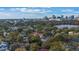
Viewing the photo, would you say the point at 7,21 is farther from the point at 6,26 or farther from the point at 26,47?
the point at 26,47

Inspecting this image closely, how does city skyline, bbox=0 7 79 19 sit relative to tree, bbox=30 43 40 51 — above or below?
above

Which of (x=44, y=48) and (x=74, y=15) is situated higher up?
(x=74, y=15)

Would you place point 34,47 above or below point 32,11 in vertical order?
below

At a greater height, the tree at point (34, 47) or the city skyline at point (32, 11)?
the city skyline at point (32, 11)
